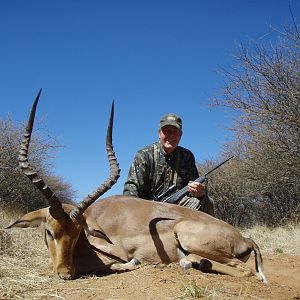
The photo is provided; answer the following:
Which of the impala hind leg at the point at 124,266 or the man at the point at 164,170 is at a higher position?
the man at the point at 164,170

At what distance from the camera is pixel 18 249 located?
598 cm

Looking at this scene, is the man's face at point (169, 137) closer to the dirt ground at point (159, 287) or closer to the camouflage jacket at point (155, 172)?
the camouflage jacket at point (155, 172)

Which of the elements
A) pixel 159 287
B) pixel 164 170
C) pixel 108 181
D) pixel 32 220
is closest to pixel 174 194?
pixel 164 170

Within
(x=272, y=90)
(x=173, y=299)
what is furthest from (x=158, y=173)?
(x=272, y=90)

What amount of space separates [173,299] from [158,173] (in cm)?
316

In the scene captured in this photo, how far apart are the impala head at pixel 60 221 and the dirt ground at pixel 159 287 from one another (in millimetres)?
191

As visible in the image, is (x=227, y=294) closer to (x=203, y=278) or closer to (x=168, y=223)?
(x=203, y=278)

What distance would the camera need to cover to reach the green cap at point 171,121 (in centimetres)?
623

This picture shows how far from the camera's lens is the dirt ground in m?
3.25

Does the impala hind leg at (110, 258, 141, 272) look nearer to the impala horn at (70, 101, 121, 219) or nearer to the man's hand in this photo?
the impala horn at (70, 101, 121, 219)

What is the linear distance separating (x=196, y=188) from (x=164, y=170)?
30.0 inches

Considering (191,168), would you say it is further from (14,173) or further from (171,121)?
(14,173)

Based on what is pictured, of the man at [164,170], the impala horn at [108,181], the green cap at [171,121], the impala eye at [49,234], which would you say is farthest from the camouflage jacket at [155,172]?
the impala eye at [49,234]

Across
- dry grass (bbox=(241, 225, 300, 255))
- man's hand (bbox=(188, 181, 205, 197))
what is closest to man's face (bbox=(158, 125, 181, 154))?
man's hand (bbox=(188, 181, 205, 197))
